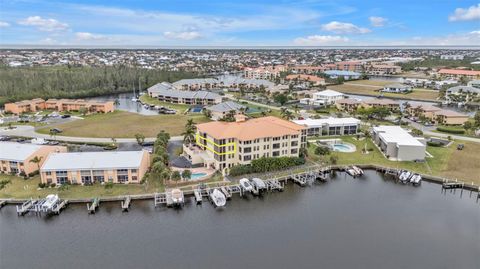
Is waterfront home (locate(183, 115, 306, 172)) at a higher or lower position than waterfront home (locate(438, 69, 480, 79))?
lower

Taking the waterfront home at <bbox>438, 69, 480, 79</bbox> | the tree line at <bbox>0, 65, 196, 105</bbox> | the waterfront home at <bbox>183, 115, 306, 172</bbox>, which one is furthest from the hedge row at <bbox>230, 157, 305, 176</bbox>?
the waterfront home at <bbox>438, 69, 480, 79</bbox>

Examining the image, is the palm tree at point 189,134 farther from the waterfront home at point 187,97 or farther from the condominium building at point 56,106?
the waterfront home at point 187,97

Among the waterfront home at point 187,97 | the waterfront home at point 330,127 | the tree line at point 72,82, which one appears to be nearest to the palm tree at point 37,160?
the waterfront home at point 330,127

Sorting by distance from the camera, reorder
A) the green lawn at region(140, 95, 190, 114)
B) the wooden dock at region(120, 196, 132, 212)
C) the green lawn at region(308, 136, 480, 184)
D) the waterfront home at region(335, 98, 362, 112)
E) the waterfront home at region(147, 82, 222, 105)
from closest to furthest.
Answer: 1. the wooden dock at region(120, 196, 132, 212)
2. the green lawn at region(308, 136, 480, 184)
3. the waterfront home at region(335, 98, 362, 112)
4. the green lawn at region(140, 95, 190, 114)
5. the waterfront home at region(147, 82, 222, 105)

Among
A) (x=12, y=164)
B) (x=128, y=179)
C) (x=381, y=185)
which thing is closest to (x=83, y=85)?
(x=12, y=164)

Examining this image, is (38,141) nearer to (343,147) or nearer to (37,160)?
(37,160)

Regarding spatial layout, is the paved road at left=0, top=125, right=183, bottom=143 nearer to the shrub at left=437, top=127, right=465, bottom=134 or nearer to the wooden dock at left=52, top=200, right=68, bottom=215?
the wooden dock at left=52, top=200, right=68, bottom=215

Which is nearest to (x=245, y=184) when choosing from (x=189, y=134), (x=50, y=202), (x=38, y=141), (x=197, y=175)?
(x=197, y=175)
